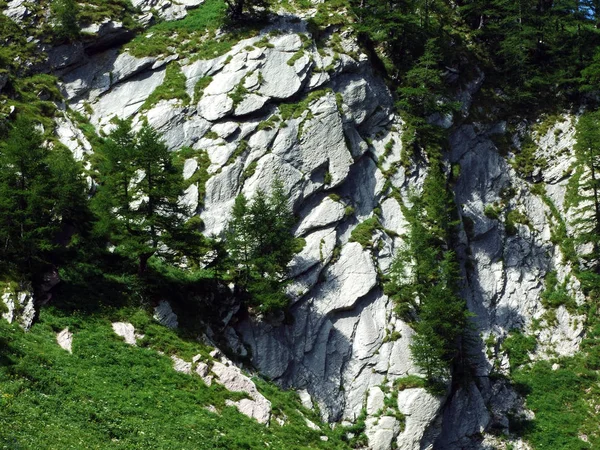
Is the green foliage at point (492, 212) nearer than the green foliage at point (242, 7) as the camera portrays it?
Yes

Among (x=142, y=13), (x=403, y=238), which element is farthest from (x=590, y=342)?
(x=142, y=13)

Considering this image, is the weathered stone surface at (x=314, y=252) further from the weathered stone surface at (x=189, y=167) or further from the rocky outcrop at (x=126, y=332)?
the rocky outcrop at (x=126, y=332)

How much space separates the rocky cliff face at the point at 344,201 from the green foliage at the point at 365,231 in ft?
1.14

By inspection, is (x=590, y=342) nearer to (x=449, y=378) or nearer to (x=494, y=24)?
(x=449, y=378)

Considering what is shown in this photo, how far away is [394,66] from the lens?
5072 centimetres

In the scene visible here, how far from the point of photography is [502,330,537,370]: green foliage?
133ft

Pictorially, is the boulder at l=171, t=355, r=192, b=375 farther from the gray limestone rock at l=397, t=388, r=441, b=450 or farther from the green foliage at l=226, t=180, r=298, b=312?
the gray limestone rock at l=397, t=388, r=441, b=450

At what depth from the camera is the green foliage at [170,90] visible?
4456cm

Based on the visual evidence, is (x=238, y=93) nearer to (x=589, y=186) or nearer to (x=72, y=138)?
(x=72, y=138)

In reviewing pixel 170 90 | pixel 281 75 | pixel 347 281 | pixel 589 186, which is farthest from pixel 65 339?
pixel 589 186

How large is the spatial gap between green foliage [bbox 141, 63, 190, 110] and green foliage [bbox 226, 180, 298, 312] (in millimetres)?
14712

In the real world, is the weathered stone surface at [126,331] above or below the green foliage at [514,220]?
below

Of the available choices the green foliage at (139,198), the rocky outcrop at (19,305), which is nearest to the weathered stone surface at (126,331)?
the green foliage at (139,198)

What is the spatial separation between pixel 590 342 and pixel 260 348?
2493cm
